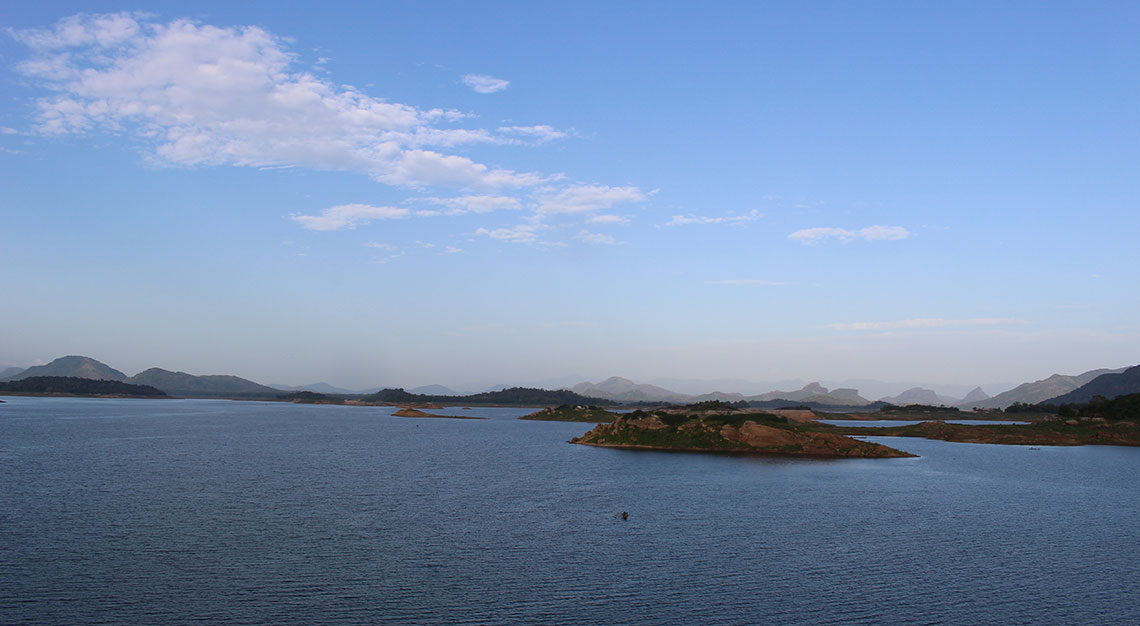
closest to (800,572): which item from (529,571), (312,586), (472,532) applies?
(529,571)

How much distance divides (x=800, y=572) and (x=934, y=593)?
18.3 feet

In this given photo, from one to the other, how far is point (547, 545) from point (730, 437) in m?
66.1

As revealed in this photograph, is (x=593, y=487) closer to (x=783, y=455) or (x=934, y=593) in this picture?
(x=934, y=593)

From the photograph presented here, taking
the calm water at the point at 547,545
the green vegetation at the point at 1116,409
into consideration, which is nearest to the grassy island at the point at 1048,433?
the green vegetation at the point at 1116,409

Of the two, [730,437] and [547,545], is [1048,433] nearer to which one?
[730,437]

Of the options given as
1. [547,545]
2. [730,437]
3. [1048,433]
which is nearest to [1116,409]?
[1048,433]

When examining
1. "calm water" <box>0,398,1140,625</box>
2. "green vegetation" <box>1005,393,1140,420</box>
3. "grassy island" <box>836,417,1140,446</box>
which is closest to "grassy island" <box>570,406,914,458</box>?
"calm water" <box>0,398,1140,625</box>

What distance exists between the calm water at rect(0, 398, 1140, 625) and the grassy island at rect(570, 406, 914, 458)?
80.0 ft

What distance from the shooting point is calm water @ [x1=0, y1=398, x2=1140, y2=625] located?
88.9 ft

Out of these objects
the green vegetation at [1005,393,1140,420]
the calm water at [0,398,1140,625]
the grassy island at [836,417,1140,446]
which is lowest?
the calm water at [0,398,1140,625]

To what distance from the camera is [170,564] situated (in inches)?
1237

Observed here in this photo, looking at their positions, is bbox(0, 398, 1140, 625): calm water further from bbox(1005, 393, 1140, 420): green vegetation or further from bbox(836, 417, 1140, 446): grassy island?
bbox(1005, 393, 1140, 420): green vegetation

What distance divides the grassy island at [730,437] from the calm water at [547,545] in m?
24.4

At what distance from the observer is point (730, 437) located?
9869 cm
